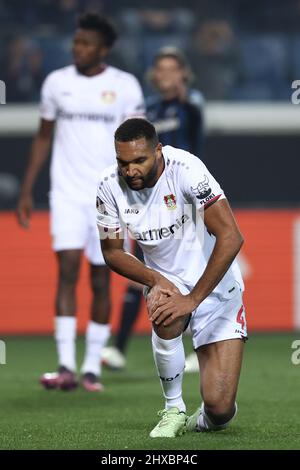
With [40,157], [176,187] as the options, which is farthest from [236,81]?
[176,187]

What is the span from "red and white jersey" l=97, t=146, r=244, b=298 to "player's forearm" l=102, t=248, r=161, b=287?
0.13 m

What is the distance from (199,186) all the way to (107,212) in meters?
0.53

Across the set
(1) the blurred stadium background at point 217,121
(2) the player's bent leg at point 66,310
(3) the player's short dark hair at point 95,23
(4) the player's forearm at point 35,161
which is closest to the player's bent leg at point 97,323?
(2) the player's bent leg at point 66,310

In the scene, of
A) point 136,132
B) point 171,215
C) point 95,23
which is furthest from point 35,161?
point 136,132

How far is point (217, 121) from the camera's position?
13.5m

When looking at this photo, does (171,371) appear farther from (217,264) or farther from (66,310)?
(66,310)

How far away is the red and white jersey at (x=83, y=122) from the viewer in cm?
848

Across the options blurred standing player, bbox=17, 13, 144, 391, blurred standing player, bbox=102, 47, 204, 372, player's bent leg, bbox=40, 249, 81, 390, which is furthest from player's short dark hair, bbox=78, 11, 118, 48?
player's bent leg, bbox=40, 249, 81, 390

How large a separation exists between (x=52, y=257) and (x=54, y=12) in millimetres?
3487

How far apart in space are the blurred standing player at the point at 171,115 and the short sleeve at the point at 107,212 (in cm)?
336

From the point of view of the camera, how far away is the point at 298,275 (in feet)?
40.5

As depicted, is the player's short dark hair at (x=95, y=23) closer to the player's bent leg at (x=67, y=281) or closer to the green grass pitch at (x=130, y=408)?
the player's bent leg at (x=67, y=281)

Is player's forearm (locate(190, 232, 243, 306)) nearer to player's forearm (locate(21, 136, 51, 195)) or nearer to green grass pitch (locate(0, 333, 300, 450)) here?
green grass pitch (locate(0, 333, 300, 450))
